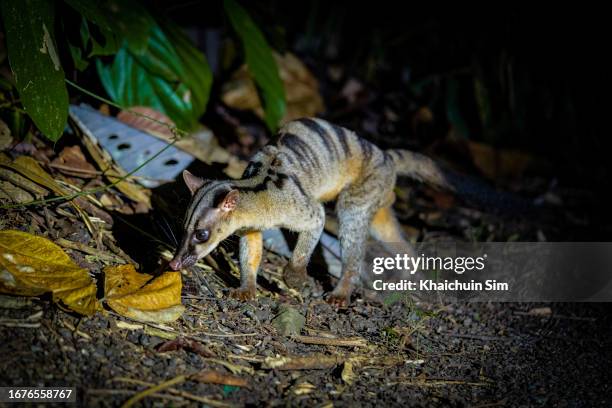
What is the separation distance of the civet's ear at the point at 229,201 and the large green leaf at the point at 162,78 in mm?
1342

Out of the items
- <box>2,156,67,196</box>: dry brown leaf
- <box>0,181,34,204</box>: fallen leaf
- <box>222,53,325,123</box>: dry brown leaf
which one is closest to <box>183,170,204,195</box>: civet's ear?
<box>2,156,67,196</box>: dry brown leaf

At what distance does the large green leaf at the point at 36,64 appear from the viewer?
9.57 feet

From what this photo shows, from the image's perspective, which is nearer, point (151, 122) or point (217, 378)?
point (217, 378)

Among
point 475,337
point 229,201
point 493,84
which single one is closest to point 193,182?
point 229,201

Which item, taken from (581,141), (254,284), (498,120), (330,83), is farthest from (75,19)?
(581,141)

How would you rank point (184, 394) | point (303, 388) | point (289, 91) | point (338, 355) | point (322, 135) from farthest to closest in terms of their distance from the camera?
point (289, 91) → point (322, 135) → point (338, 355) → point (303, 388) → point (184, 394)

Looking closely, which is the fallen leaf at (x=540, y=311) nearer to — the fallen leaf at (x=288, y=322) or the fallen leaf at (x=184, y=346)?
Result: the fallen leaf at (x=288, y=322)

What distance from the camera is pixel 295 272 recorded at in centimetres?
364

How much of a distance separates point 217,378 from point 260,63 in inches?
111

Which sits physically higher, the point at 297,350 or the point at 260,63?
the point at 260,63

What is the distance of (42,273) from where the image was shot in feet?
8.45

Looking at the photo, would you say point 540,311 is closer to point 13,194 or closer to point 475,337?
point 475,337

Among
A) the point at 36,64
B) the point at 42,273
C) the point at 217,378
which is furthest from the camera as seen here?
the point at 36,64

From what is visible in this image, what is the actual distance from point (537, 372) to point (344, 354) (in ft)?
3.36
